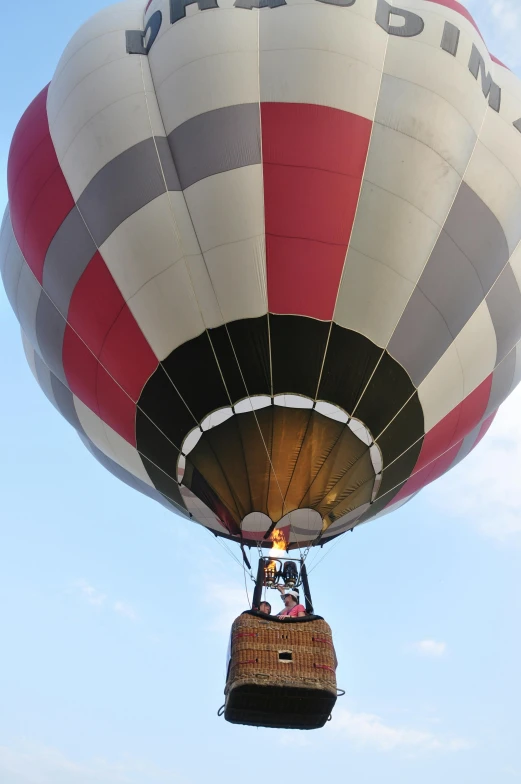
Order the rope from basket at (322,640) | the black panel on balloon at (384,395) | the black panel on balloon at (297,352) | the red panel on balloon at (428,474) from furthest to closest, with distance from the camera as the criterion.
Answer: the red panel on balloon at (428,474) < the black panel on balloon at (384,395) < the black panel on balloon at (297,352) < the rope from basket at (322,640)

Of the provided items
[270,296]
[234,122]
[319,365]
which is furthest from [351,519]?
[234,122]

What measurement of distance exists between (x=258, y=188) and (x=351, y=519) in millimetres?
2593

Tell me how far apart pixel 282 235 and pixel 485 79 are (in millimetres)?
2167

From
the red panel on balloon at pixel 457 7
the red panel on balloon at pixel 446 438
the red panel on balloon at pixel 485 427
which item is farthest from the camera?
the red panel on balloon at pixel 485 427

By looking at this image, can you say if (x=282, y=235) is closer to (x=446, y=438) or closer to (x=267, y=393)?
(x=267, y=393)

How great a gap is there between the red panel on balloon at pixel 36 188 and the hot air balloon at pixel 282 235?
0.03 meters

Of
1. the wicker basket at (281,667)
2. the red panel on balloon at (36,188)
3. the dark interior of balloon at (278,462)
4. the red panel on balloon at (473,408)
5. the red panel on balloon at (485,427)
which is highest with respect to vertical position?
the red panel on balloon at (36,188)

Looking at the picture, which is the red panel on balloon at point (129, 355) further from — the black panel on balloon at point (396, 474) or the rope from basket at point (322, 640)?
the rope from basket at point (322, 640)

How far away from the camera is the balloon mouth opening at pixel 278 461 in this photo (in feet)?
19.4

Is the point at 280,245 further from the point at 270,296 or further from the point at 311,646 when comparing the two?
the point at 311,646

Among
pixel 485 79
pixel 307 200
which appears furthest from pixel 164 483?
pixel 485 79

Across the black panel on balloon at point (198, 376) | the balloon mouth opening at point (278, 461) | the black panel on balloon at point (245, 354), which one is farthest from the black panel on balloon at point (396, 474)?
the black panel on balloon at point (198, 376)

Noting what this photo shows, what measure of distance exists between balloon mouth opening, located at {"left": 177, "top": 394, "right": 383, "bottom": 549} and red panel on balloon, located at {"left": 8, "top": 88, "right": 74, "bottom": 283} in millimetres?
1981

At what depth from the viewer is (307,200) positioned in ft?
19.3
